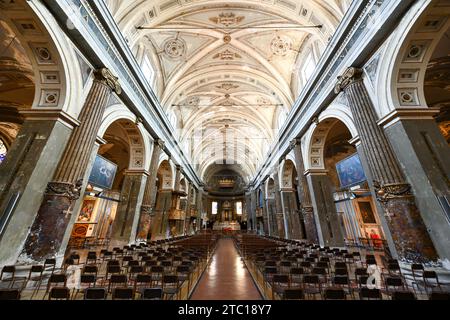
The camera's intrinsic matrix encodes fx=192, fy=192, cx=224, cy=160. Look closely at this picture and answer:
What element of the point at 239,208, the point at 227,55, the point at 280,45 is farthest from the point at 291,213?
the point at 239,208

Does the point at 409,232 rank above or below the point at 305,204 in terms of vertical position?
below

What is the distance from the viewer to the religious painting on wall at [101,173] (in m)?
7.81

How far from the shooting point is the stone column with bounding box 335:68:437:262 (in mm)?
4254

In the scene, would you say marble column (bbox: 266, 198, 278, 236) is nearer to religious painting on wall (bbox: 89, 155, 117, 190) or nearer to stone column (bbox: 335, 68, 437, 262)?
stone column (bbox: 335, 68, 437, 262)

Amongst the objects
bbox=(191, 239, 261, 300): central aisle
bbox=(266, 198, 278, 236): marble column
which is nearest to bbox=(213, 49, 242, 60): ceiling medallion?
bbox=(191, 239, 261, 300): central aisle

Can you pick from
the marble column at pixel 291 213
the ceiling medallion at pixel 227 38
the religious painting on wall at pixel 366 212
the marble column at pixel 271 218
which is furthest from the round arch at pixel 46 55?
the marble column at pixel 271 218

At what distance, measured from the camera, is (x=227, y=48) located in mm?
12164

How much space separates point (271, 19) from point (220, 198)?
31.2m

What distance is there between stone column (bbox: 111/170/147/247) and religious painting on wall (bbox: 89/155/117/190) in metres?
1.11

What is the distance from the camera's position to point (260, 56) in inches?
477

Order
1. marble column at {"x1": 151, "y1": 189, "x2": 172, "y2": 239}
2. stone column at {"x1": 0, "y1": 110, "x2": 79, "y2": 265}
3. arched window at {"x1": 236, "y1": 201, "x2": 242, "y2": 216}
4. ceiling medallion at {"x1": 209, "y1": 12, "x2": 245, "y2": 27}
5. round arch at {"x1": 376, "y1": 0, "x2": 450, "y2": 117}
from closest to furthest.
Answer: stone column at {"x1": 0, "y1": 110, "x2": 79, "y2": 265}
round arch at {"x1": 376, "y1": 0, "x2": 450, "y2": 117}
ceiling medallion at {"x1": 209, "y1": 12, "x2": 245, "y2": 27}
marble column at {"x1": 151, "y1": 189, "x2": 172, "y2": 239}
arched window at {"x1": 236, "y1": 201, "x2": 242, "y2": 216}

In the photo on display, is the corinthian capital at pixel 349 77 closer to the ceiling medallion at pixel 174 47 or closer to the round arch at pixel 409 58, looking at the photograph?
the round arch at pixel 409 58

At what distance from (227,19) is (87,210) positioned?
15.9 meters

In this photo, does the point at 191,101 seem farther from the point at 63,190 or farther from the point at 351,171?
the point at 63,190
